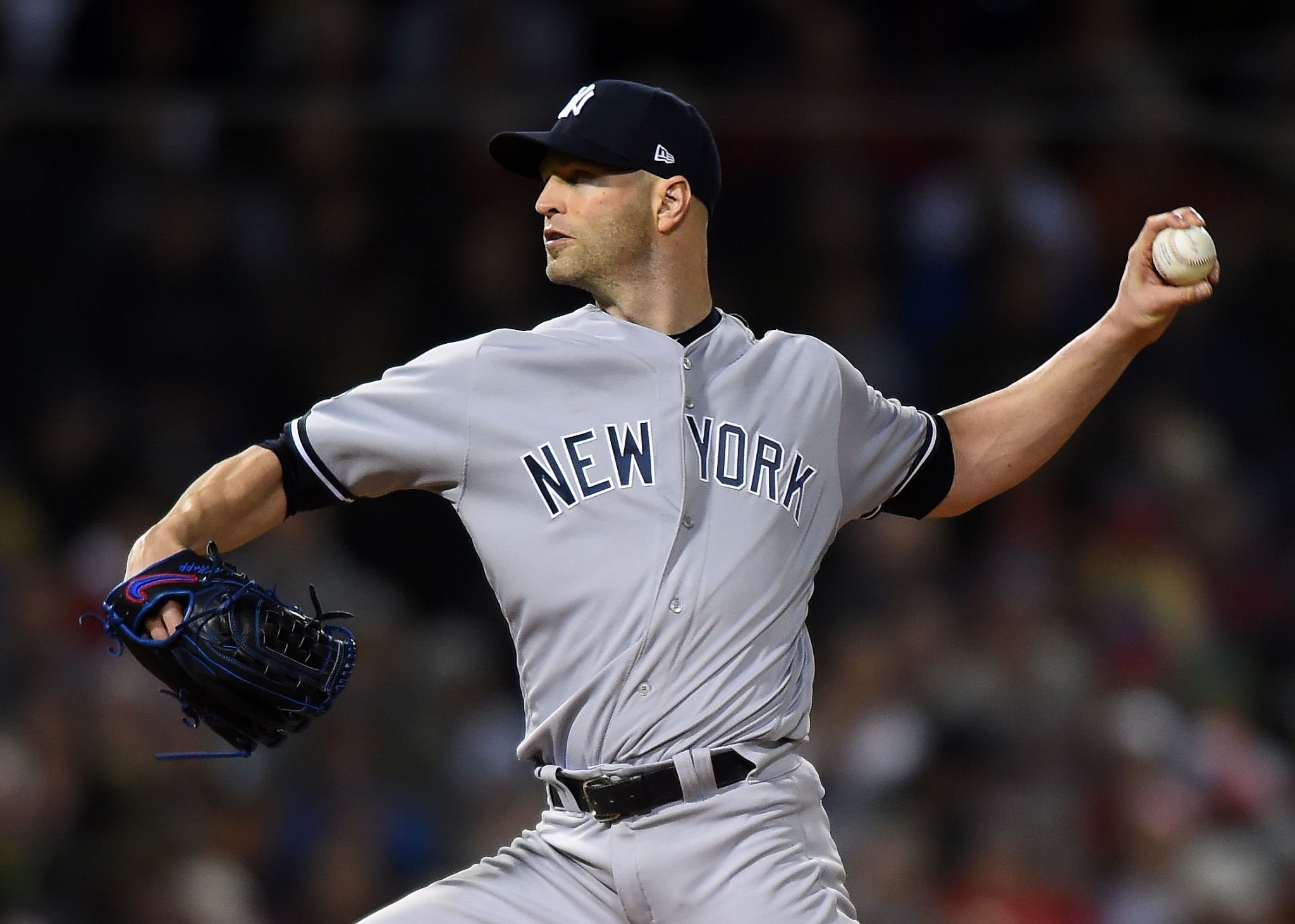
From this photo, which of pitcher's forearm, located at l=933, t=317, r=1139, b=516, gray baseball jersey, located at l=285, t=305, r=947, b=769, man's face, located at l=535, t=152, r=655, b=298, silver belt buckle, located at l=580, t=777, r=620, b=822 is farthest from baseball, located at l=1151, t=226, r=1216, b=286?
silver belt buckle, located at l=580, t=777, r=620, b=822

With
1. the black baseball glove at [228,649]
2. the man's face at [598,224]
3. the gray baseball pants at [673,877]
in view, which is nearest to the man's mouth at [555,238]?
the man's face at [598,224]

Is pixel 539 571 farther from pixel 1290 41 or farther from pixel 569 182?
pixel 1290 41

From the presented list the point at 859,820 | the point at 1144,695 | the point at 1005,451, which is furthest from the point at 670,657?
the point at 1144,695

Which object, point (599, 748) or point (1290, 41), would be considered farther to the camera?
point (1290, 41)

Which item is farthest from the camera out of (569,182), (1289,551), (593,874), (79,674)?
(1289,551)

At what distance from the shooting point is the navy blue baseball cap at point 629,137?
2.91m

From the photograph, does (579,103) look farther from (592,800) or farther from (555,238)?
(592,800)

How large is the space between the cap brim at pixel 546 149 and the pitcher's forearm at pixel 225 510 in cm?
69

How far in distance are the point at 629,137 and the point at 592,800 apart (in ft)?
3.64

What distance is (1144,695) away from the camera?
6293 millimetres

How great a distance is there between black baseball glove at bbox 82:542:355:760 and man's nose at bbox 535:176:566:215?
0.79 m

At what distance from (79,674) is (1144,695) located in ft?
12.3

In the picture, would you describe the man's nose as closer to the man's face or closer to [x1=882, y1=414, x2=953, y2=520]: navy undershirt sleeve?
the man's face

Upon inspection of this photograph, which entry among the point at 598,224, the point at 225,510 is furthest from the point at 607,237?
the point at 225,510
